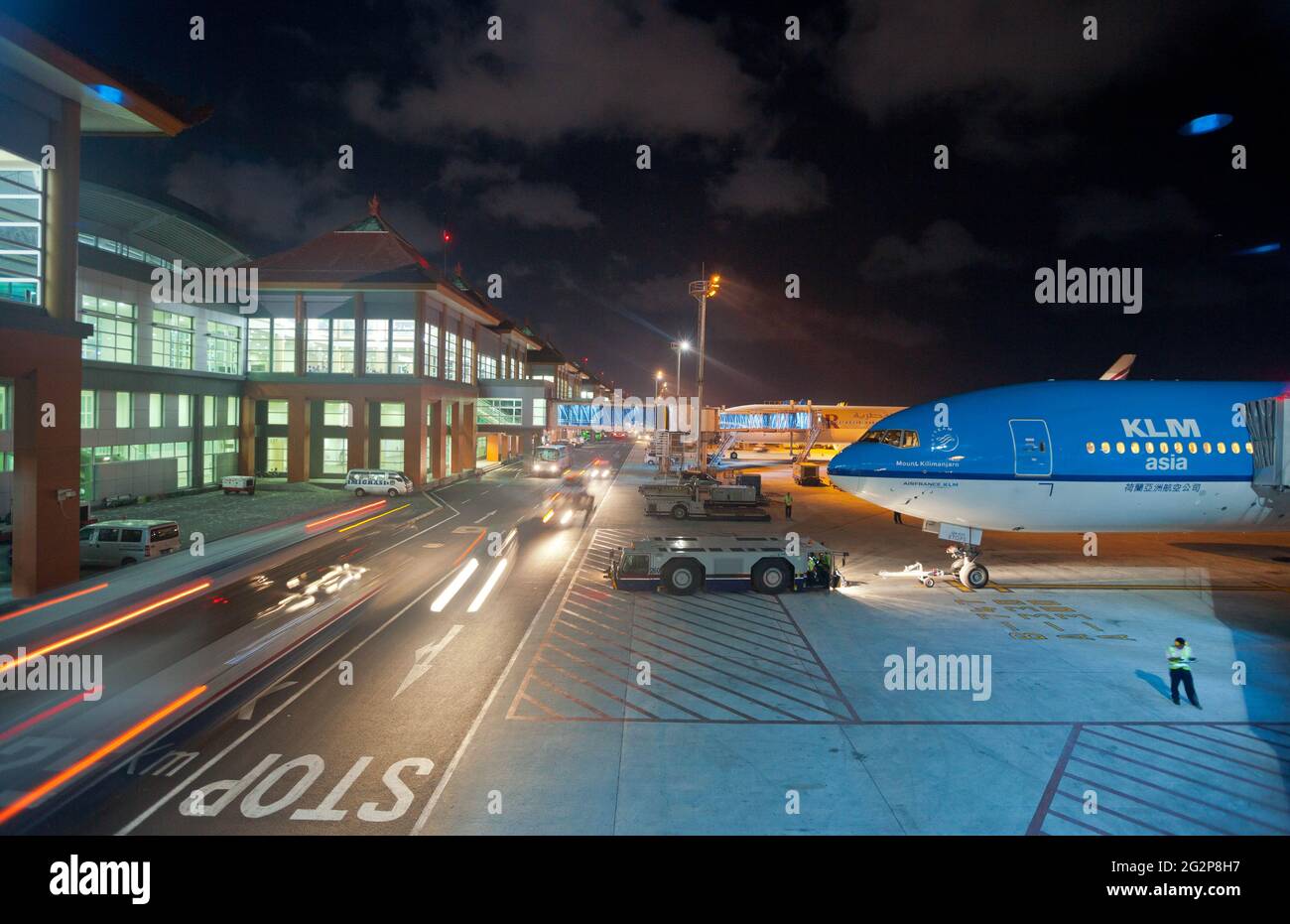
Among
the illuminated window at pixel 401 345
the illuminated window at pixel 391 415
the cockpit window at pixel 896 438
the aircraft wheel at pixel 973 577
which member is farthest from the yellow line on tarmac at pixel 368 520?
the aircraft wheel at pixel 973 577

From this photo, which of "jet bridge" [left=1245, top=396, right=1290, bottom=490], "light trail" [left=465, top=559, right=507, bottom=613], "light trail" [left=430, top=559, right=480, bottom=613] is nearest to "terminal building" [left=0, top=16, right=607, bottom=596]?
"light trail" [left=430, top=559, right=480, bottom=613]

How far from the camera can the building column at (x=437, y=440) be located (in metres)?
57.4

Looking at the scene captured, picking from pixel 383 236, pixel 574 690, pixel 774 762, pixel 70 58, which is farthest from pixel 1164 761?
pixel 383 236

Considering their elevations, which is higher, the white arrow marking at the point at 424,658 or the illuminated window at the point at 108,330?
the illuminated window at the point at 108,330

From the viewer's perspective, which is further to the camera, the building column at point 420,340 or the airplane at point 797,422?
the airplane at point 797,422

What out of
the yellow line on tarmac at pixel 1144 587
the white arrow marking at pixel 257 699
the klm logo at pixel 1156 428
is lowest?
the white arrow marking at pixel 257 699

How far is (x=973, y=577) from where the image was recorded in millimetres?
23625

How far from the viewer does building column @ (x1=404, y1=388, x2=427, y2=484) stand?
52.2 m

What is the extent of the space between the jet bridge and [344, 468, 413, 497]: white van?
4660 cm

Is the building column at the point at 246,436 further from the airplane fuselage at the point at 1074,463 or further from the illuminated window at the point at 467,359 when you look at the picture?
the airplane fuselage at the point at 1074,463

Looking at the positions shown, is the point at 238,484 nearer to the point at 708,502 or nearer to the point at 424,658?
the point at 708,502

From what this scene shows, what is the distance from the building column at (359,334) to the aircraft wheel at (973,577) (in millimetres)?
47112

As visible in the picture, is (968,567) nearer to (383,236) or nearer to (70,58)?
(70,58)

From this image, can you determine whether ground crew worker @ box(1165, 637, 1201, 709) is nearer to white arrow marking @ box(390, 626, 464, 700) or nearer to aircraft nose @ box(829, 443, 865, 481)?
aircraft nose @ box(829, 443, 865, 481)
